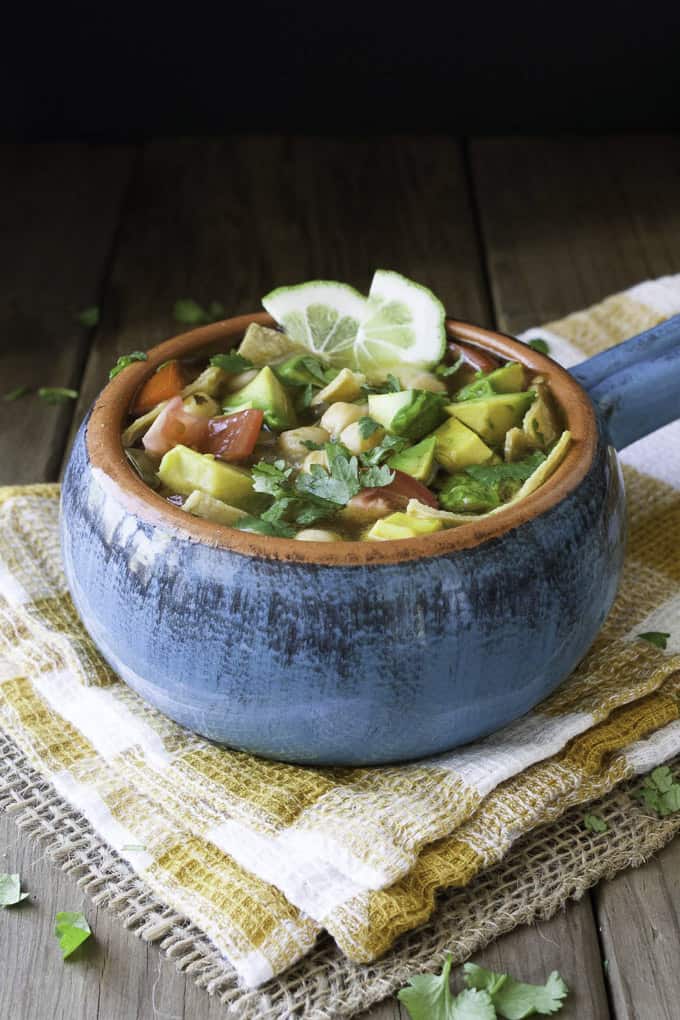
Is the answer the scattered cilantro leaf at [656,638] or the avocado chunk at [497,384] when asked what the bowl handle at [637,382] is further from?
the scattered cilantro leaf at [656,638]

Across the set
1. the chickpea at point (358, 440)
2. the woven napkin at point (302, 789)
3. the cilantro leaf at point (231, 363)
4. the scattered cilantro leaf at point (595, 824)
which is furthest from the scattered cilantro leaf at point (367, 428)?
the scattered cilantro leaf at point (595, 824)

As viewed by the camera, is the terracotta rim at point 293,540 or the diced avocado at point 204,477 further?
the diced avocado at point 204,477

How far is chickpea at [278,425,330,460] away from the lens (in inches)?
58.2

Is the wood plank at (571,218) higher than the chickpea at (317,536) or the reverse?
higher

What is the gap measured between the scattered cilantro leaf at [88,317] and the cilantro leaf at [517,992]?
166 cm

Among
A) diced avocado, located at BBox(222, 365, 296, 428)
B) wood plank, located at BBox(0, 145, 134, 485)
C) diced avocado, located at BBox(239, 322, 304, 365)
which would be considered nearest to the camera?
diced avocado, located at BBox(222, 365, 296, 428)

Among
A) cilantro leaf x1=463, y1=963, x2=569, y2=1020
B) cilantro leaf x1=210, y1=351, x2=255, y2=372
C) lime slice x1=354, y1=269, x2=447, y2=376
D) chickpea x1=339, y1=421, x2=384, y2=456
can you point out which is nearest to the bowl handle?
lime slice x1=354, y1=269, x2=447, y2=376

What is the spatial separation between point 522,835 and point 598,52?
2471 mm

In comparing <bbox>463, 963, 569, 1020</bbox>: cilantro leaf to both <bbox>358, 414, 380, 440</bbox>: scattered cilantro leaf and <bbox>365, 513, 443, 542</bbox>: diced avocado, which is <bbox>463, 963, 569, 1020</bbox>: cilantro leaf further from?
<bbox>358, 414, 380, 440</bbox>: scattered cilantro leaf

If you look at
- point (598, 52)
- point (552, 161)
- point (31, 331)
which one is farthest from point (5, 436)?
point (598, 52)

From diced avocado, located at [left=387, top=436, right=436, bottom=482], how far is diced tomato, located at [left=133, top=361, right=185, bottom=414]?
293mm

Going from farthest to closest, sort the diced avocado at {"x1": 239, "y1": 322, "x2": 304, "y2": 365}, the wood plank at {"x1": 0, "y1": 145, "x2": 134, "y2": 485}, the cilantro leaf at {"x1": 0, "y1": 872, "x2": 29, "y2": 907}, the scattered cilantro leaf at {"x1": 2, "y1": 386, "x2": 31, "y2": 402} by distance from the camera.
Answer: the scattered cilantro leaf at {"x1": 2, "y1": 386, "x2": 31, "y2": 402}
the wood plank at {"x1": 0, "y1": 145, "x2": 134, "y2": 485}
the diced avocado at {"x1": 239, "y1": 322, "x2": 304, "y2": 365}
the cilantro leaf at {"x1": 0, "y1": 872, "x2": 29, "y2": 907}

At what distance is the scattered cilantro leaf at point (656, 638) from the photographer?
160 centimetres

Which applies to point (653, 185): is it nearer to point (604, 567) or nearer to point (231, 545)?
point (604, 567)
